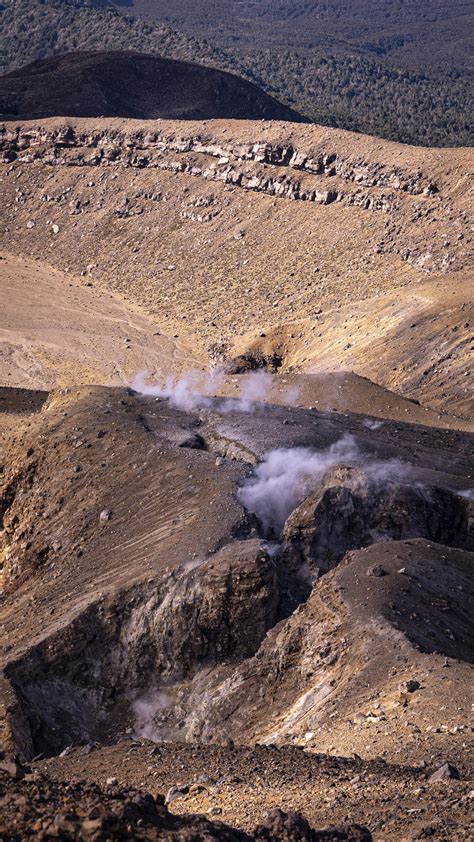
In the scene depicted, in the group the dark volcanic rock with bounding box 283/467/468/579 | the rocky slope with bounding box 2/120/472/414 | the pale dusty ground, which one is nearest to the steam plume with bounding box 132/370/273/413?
the pale dusty ground

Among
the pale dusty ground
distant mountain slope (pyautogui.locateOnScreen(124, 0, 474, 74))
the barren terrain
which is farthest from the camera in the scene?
distant mountain slope (pyautogui.locateOnScreen(124, 0, 474, 74))

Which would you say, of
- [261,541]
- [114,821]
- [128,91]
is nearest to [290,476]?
[261,541]

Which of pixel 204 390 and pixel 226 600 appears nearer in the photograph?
pixel 226 600

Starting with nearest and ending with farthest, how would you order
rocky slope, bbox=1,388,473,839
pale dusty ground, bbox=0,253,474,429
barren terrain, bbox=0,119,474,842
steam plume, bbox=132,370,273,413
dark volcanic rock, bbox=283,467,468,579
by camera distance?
barren terrain, bbox=0,119,474,842
rocky slope, bbox=1,388,473,839
dark volcanic rock, bbox=283,467,468,579
steam plume, bbox=132,370,273,413
pale dusty ground, bbox=0,253,474,429

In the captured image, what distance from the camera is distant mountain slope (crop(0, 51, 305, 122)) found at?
77.1 meters

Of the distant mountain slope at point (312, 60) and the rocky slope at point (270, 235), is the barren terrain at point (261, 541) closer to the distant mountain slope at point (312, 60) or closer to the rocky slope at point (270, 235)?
the rocky slope at point (270, 235)

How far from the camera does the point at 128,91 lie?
275 feet

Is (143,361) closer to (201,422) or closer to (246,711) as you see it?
(201,422)

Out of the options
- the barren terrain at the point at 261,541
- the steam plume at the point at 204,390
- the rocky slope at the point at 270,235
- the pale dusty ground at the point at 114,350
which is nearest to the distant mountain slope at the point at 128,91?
the rocky slope at the point at 270,235

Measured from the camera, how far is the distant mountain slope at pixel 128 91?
253 ft

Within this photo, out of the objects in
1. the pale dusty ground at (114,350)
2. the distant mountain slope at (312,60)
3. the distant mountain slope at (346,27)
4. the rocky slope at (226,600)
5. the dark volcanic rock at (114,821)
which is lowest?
the distant mountain slope at (346,27)

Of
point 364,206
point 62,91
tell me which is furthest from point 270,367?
point 62,91

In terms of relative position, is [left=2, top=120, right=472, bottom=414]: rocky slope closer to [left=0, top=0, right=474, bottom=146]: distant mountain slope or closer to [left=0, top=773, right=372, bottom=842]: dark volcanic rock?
[left=0, top=773, right=372, bottom=842]: dark volcanic rock

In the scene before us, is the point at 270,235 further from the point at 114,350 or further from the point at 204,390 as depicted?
the point at 204,390
